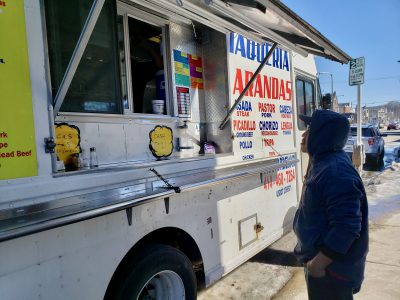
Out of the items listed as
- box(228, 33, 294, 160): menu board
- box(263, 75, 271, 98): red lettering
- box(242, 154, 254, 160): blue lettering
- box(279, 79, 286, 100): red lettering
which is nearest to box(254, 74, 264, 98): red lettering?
box(228, 33, 294, 160): menu board

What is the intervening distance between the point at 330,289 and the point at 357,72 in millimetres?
8789

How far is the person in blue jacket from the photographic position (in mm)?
1919

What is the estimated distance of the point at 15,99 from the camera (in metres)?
1.70

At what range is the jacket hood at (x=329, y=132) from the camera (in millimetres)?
2139

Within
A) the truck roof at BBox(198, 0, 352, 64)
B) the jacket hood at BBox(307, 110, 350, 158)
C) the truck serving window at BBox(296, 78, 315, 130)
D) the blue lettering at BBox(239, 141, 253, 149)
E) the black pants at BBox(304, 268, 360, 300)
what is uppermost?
the truck roof at BBox(198, 0, 352, 64)

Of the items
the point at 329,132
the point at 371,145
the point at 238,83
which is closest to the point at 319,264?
the point at 329,132

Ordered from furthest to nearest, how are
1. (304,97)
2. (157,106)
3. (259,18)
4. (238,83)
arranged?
(304,97), (238,83), (157,106), (259,18)

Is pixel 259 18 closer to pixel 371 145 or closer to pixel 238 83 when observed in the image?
pixel 238 83

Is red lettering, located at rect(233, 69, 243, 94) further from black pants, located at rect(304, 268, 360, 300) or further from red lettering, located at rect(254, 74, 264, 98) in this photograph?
black pants, located at rect(304, 268, 360, 300)

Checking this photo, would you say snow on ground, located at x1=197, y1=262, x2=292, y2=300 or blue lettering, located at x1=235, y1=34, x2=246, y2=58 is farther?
blue lettering, located at x1=235, y1=34, x2=246, y2=58

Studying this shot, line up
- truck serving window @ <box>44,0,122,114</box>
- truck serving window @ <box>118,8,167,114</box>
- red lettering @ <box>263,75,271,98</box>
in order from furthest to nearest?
red lettering @ <box>263,75,271,98</box> < truck serving window @ <box>118,8,167,114</box> < truck serving window @ <box>44,0,122,114</box>

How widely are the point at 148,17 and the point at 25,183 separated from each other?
7.32 ft

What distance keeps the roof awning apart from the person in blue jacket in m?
0.98

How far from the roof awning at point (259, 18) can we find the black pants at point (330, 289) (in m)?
1.95
